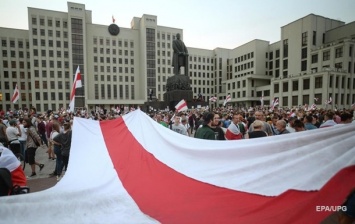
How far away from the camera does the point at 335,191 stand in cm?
163

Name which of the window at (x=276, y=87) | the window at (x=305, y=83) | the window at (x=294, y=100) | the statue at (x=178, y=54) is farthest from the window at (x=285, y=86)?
the statue at (x=178, y=54)

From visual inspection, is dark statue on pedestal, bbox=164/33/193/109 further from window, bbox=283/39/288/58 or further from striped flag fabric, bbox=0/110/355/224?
window, bbox=283/39/288/58

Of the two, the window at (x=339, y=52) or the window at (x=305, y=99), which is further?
the window at (x=305, y=99)

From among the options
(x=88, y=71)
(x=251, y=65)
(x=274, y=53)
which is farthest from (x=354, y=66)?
(x=88, y=71)

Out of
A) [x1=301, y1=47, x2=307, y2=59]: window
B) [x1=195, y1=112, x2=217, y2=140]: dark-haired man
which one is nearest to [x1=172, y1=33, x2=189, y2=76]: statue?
[x1=195, y1=112, x2=217, y2=140]: dark-haired man

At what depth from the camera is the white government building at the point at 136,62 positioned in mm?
43281

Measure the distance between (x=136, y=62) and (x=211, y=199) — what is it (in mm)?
68792

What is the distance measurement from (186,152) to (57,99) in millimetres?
63792

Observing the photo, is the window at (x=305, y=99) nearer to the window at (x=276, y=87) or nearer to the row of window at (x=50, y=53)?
the window at (x=276, y=87)

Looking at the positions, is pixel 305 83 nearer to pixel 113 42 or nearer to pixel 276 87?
pixel 276 87

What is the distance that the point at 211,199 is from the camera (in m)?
2.15

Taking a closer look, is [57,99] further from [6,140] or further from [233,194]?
[233,194]

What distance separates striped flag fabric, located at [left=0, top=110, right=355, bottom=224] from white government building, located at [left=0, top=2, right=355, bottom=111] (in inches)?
1775

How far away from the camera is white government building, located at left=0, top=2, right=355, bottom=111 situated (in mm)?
43281
